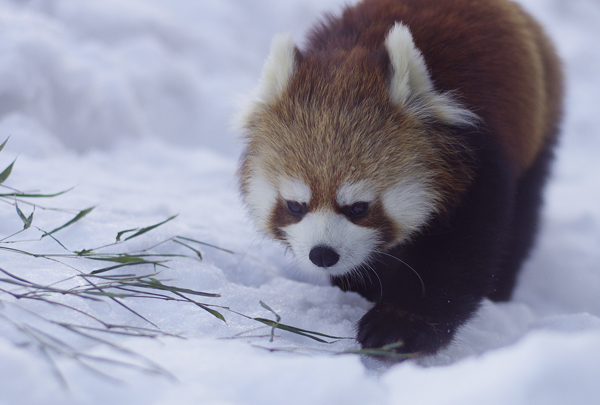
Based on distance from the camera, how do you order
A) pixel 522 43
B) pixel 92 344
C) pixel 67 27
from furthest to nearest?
pixel 67 27 → pixel 522 43 → pixel 92 344

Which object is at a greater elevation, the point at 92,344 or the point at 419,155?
the point at 419,155

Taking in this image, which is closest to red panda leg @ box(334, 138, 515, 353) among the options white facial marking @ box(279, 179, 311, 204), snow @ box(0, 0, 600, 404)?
snow @ box(0, 0, 600, 404)

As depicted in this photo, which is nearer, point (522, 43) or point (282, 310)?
point (282, 310)

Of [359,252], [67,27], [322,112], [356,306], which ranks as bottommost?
[356,306]

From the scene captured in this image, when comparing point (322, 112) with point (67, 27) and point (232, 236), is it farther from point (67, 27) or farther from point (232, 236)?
point (67, 27)

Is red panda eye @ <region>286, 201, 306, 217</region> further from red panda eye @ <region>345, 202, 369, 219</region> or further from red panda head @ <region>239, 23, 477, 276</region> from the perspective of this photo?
red panda eye @ <region>345, 202, 369, 219</region>

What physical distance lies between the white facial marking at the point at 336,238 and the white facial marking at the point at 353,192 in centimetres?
6

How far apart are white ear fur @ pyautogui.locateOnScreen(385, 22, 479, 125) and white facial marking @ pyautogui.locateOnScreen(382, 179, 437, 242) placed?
0.29 meters

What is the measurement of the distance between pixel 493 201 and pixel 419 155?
35cm

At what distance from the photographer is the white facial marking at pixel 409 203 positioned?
1.92 m

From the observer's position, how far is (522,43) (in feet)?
8.00

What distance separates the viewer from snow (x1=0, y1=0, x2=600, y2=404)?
1.14 meters

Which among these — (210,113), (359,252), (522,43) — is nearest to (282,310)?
(359,252)

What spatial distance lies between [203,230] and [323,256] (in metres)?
0.98
